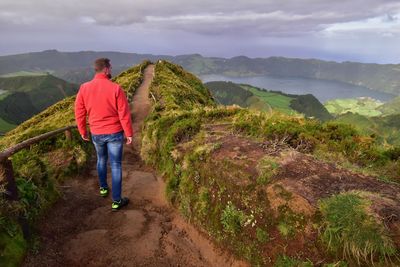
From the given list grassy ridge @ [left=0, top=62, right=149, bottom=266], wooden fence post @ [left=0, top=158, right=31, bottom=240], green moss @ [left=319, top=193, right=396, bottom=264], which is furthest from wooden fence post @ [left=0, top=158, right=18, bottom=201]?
green moss @ [left=319, top=193, right=396, bottom=264]

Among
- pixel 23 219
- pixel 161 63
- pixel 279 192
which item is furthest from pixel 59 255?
pixel 161 63

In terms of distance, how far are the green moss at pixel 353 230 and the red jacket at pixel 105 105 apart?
475cm

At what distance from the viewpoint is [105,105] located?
780 centimetres

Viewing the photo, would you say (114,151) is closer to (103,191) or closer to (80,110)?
(80,110)

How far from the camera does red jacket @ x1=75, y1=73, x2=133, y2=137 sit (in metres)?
7.74

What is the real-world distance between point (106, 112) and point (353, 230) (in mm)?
5754

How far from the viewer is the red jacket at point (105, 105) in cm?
774

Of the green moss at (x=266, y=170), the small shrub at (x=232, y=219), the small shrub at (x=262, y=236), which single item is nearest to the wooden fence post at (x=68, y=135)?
the small shrub at (x=232, y=219)

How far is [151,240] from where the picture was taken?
24.3 feet

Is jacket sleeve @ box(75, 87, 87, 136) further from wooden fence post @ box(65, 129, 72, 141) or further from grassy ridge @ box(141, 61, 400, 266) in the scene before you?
wooden fence post @ box(65, 129, 72, 141)

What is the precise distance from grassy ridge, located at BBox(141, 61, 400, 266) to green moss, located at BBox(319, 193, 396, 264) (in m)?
0.02

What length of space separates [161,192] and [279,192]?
4.37 m

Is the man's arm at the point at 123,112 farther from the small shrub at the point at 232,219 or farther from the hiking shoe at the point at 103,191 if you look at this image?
Result: the small shrub at the point at 232,219

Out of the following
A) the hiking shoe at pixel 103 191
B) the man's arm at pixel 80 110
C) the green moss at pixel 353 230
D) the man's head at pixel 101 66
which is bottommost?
the hiking shoe at pixel 103 191
